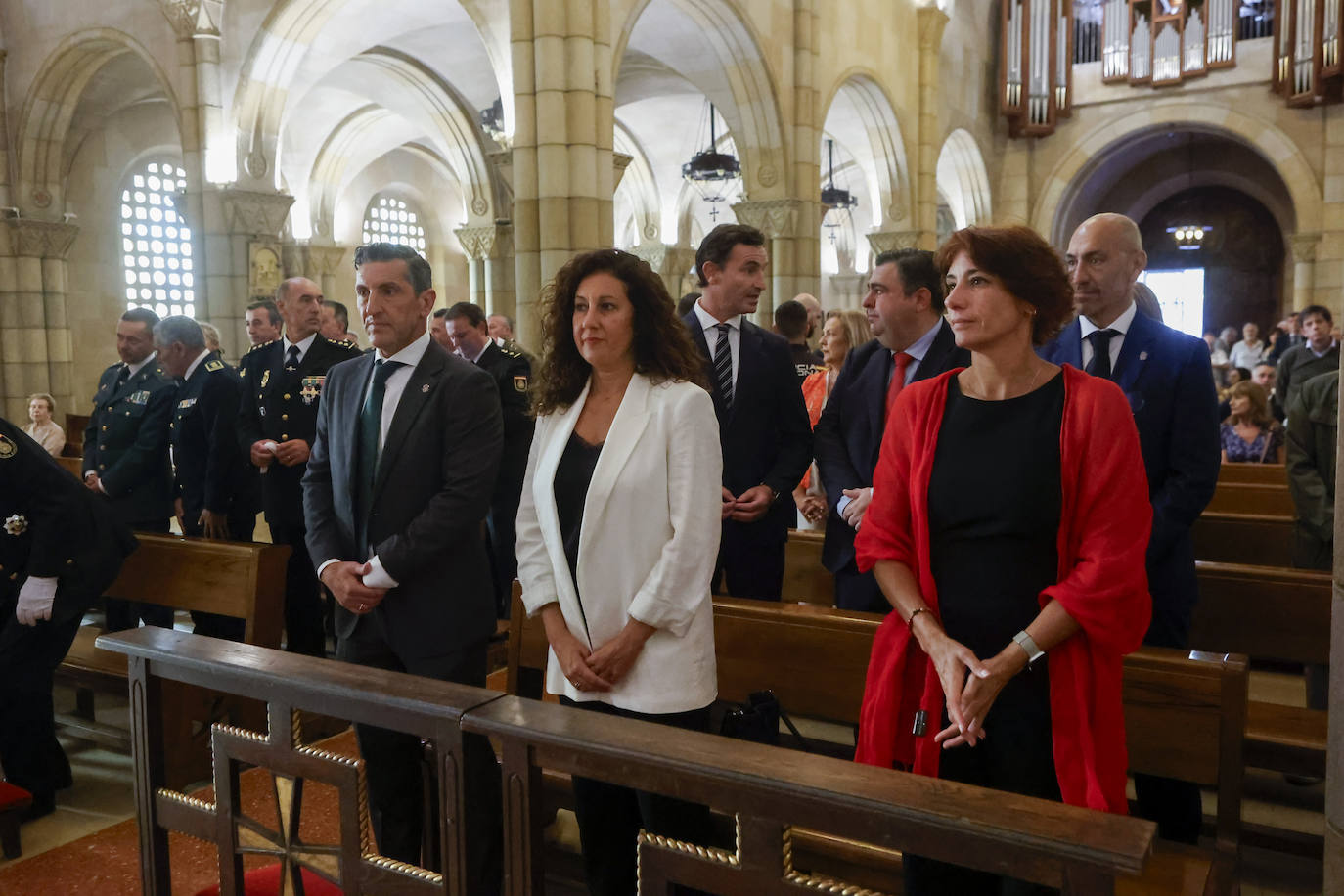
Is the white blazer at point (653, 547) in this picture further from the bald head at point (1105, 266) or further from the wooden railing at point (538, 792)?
the bald head at point (1105, 266)

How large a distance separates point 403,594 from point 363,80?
12.3 metres

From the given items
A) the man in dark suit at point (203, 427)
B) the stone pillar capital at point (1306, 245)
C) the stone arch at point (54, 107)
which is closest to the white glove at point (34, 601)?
the man in dark suit at point (203, 427)

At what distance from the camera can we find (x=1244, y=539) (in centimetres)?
423

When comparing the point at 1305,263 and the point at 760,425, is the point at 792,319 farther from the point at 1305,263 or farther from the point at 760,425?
the point at 1305,263

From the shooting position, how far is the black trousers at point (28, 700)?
3270mm

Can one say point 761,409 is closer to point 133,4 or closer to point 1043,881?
point 1043,881

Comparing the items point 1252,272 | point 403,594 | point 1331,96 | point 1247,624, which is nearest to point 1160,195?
point 1252,272

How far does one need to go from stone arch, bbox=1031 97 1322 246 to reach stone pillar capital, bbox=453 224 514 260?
23.9ft

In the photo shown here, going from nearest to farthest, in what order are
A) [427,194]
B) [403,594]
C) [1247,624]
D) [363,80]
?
[403,594] → [1247,624] → [363,80] → [427,194]

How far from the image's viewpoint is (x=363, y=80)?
1317 centimetres

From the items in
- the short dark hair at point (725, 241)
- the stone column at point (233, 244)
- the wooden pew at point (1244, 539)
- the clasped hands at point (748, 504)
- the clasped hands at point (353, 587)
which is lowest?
the wooden pew at point (1244, 539)

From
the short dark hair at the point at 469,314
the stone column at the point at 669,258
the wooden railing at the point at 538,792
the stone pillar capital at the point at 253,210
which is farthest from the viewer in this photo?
the stone column at the point at 669,258

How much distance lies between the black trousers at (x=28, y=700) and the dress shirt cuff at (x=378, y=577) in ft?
5.02

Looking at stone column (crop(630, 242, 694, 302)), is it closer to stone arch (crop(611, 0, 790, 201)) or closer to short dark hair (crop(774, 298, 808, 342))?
stone arch (crop(611, 0, 790, 201))
